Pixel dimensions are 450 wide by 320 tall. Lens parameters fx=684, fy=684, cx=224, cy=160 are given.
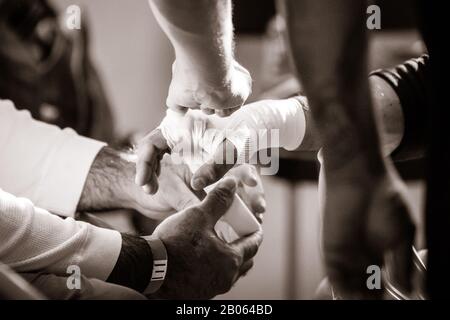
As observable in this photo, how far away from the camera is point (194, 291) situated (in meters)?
1.02

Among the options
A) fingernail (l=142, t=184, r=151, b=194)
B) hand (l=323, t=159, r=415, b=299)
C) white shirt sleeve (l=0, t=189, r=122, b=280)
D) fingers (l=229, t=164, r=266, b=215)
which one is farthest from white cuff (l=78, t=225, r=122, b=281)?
hand (l=323, t=159, r=415, b=299)

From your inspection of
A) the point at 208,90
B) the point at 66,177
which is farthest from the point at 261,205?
the point at 66,177

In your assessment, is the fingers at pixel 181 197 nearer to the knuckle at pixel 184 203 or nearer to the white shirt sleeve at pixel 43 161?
the knuckle at pixel 184 203

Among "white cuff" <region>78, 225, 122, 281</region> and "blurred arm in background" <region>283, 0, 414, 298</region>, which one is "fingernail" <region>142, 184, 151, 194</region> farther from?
"blurred arm in background" <region>283, 0, 414, 298</region>

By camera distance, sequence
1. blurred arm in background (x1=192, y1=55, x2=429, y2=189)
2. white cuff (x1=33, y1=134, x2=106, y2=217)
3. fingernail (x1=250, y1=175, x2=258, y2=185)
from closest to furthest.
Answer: blurred arm in background (x1=192, y1=55, x2=429, y2=189)
fingernail (x1=250, y1=175, x2=258, y2=185)
white cuff (x1=33, y1=134, x2=106, y2=217)

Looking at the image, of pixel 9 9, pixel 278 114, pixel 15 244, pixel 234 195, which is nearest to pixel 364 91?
pixel 278 114

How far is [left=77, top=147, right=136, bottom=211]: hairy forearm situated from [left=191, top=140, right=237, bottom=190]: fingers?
0.72ft

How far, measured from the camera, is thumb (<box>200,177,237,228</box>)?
1.03 m

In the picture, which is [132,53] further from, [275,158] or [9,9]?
[275,158]

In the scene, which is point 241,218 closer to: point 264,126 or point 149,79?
point 264,126

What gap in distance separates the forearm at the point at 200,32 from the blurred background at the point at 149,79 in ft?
0.28

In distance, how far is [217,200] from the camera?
1.03m

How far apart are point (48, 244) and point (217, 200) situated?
0.25 meters

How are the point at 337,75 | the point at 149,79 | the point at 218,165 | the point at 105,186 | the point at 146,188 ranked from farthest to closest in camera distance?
1. the point at 149,79
2. the point at 105,186
3. the point at 146,188
4. the point at 218,165
5. the point at 337,75
